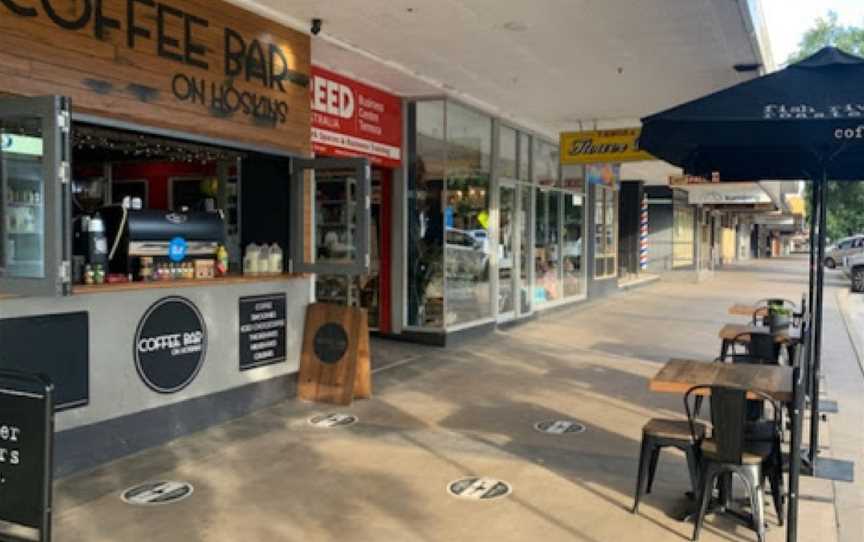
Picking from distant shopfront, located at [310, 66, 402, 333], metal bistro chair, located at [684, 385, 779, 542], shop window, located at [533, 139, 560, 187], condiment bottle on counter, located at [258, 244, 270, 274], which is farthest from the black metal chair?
shop window, located at [533, 139, 560, 187]

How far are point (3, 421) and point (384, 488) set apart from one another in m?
2.46

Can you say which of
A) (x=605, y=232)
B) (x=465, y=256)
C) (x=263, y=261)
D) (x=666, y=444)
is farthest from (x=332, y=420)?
(x=605, y=232)

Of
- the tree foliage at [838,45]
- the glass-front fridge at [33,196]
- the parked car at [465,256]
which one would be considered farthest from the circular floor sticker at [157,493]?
the tree foliage at [838,45]

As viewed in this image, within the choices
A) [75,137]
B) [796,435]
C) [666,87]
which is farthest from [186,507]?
[666,87]

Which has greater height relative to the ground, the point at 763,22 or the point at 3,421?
the point at 763,22

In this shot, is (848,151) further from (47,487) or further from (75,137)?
(75,137)

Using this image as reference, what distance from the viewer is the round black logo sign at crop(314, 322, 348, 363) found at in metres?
6.94

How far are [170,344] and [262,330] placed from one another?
3.56ft

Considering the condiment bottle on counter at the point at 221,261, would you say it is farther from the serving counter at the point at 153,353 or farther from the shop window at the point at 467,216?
the shop window at the point at 467,216

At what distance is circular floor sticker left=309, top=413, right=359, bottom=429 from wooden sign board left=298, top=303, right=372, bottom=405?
0.35m

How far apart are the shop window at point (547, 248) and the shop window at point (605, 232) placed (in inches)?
101

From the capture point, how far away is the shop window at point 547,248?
1344 centimetres

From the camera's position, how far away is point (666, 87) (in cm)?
959

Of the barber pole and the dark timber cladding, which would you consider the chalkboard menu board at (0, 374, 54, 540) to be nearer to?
the dark timber cladding
